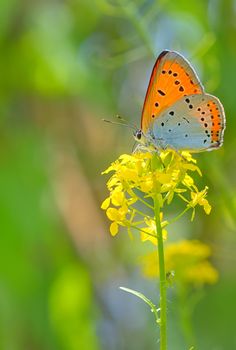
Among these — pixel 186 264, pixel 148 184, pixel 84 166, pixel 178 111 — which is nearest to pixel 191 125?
pixel 178 111

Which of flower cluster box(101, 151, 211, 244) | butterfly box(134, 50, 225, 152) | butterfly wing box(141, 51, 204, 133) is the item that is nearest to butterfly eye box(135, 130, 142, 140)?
butterfly box(134, 50, 225, 152)

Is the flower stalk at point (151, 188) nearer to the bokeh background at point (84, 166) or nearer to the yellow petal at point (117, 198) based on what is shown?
the yellow petal at point (117, 198)

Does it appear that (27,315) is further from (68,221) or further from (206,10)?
(206,10)

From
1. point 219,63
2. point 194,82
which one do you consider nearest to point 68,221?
point 219,63

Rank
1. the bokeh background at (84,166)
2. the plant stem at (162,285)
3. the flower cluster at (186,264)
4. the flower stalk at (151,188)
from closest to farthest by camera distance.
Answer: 1. the plant stem at (162,285)
2. the flower stalk at (151,188)
3. the flower cluster at (186,264)
4. the bokeh background at (84,166)

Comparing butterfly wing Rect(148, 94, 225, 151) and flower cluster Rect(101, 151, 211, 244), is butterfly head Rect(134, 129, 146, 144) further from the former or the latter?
flower cluster Rect(101, 151, 211, 244)

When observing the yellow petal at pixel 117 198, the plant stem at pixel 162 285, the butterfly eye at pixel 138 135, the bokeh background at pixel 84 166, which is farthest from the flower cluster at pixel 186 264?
the plant stem at pixel 162 285
